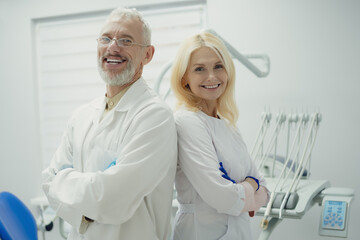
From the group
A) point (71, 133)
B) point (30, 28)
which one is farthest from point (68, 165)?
point (30, 28)

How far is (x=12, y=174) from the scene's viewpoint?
3844 millimetres

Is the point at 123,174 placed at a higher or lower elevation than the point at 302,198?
higher

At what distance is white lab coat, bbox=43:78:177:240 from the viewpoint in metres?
1.23

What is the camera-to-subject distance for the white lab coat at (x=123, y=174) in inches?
48.6

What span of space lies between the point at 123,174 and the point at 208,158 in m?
0.28

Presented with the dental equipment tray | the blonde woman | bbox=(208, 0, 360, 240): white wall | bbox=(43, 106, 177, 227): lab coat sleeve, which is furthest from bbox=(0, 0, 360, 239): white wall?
bbox=(43, 106, 177, 227): lab coat sleeve

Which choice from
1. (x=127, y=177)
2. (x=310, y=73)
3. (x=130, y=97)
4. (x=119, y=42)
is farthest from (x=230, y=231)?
(x=310, y=73)

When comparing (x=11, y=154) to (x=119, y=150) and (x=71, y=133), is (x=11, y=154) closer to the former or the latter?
(x=71, y=133)

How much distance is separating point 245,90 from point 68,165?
6.35ft

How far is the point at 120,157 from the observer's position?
1.28 metres

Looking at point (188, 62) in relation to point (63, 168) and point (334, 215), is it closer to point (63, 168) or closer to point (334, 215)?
point (63, 168)

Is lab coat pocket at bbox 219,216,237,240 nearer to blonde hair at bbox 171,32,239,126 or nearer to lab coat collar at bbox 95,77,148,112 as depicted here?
blonde hair at bbox 171,32,239,126

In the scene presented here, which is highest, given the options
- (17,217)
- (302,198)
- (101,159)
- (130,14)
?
(130,14)

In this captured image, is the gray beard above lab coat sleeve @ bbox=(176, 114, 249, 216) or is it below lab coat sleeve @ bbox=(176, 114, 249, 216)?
above
